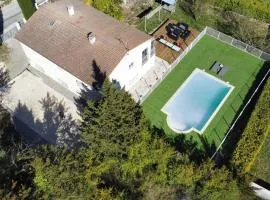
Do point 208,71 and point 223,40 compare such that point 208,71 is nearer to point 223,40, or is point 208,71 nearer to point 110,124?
point 223,40

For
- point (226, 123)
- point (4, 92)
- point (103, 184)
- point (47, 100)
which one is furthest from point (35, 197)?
point (226, 123)

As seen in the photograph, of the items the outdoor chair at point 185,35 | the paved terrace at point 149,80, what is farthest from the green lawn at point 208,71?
the outdoor chair at point 185,35

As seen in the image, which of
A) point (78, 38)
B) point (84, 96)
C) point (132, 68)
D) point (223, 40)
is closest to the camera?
point (78, 38)

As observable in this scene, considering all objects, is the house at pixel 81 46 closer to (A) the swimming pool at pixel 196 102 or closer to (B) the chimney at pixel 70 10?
(B) the chimney at pixel 70 10

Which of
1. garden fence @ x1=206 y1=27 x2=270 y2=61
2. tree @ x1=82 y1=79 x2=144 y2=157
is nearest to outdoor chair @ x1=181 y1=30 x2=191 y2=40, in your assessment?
garden fence @ x1=206 y1=27 x2=270 y2=61

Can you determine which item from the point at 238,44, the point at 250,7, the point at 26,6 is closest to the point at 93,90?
the point at 26,6

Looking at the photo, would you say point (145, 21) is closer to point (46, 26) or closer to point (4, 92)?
point (46, 26)
